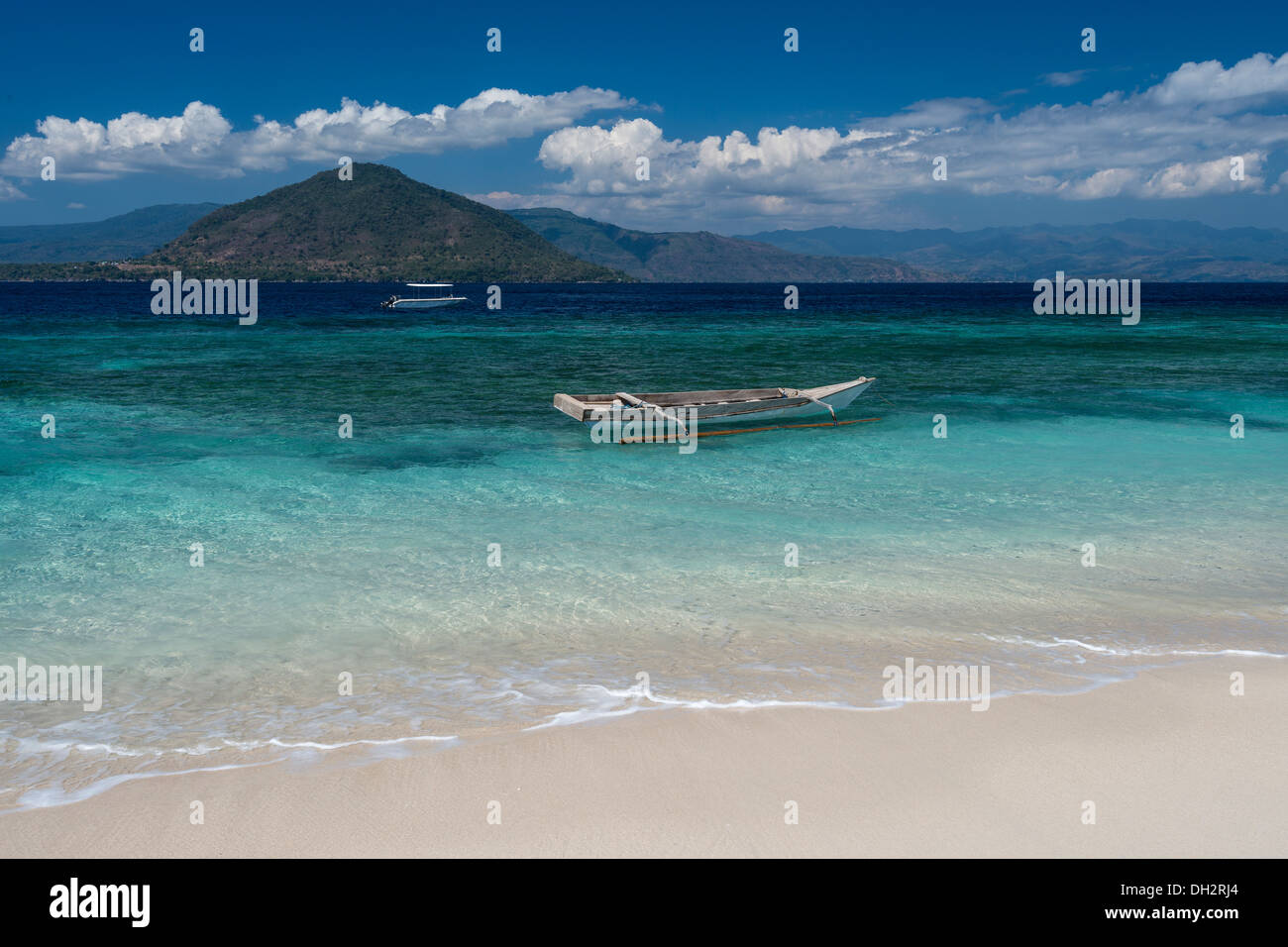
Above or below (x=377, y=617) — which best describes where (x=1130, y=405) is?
above

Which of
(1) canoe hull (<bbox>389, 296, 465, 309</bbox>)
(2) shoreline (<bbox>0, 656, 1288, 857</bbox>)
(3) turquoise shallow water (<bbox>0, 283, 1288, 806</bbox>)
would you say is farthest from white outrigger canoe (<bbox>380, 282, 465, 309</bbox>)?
(2) shoreline (<bbox>0, 656, 1288, 857</bbox>)

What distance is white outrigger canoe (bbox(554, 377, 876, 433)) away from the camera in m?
21.5

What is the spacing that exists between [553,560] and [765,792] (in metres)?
6.65

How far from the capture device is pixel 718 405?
906 inches

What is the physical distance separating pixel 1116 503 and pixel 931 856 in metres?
12.7

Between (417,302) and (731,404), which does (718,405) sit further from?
(417,302)

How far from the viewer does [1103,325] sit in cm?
7244

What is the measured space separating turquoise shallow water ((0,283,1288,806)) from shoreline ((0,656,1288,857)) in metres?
0.49

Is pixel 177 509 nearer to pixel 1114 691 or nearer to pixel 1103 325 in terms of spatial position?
pixel 1114 691

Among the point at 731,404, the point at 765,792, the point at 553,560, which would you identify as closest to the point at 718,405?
the point at 731,404

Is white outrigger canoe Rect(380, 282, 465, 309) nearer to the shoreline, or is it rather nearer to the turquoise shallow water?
the turquoise shallow water

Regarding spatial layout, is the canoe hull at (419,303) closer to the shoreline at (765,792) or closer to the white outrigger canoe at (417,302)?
the white outrigger canoe at (417,302)

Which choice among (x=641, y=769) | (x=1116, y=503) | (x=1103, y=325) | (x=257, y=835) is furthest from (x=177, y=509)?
(x=1103, y=325)
